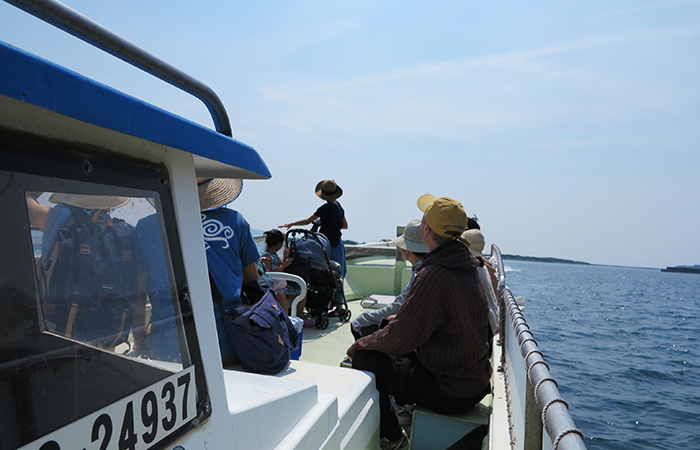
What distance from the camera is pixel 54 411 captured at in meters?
0.81

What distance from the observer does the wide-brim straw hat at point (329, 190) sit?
6117mm

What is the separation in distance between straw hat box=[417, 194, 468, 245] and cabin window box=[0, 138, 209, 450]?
5.56ft

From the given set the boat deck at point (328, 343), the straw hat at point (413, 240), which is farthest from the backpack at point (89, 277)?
the boat deck at point (328, 343)

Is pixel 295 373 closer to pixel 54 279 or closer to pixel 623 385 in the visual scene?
pixel 54 279

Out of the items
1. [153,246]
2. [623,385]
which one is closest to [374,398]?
[153,246]

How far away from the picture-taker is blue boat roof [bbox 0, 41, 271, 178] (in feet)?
2.04

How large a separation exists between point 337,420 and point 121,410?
1.22 m

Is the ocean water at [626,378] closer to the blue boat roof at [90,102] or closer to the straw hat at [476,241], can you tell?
the straw hat at [476,241]

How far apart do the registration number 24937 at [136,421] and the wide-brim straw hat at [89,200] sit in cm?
40

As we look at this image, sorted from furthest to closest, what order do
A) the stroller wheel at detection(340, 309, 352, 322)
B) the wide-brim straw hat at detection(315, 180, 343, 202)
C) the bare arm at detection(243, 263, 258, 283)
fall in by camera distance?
1. the wide-brim straw hat at detection(315, 180, 343, 202)
2. the stroller wheel at detection(340, 309, 352, 322)
3. the bare arm at detection(243, 263, 258, 283)

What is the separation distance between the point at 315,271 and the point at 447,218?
3154mm

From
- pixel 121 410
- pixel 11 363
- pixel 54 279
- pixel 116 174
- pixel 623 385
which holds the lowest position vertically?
pixel 623 385

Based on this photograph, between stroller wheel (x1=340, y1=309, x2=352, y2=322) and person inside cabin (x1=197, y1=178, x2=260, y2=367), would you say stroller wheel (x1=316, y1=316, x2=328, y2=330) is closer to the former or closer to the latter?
stroller wheel (x1=340, y1=309, x2=352, y2=322)

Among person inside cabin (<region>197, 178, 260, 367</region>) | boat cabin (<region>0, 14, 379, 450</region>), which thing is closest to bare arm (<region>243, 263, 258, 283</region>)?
person inside cabin (<region>197, 178, 260, 367</region>)
